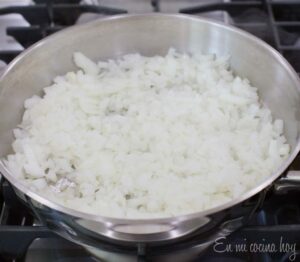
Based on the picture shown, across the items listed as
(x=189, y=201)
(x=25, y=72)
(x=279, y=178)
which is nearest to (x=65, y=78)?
(x=25, y=72)

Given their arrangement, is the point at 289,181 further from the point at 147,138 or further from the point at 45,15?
the point at 45,15

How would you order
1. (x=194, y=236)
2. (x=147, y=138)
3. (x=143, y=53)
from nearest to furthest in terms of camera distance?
(x=194, y=236)
(x=147, y=138)
(x=143, y=53)

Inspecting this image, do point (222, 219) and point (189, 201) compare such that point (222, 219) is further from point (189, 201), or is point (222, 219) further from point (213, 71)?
point (213, 71)

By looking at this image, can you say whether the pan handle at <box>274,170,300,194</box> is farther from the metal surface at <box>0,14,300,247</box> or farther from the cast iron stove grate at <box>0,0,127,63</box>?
the cast iron stove grate at <box>0,0,127,63</box>

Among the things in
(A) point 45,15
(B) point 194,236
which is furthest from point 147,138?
(A) point 45,15

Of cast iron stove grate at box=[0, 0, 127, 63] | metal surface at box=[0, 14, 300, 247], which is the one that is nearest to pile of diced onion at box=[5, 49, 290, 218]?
metal surface at box=[0, 14, 300, 247]

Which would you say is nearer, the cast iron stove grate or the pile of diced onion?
the pile of diced onion
